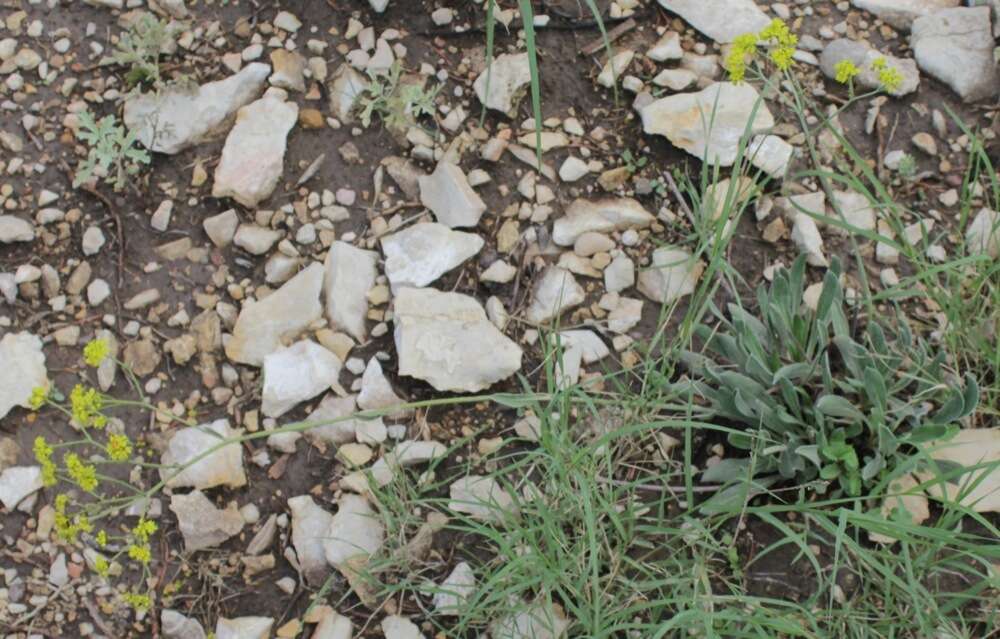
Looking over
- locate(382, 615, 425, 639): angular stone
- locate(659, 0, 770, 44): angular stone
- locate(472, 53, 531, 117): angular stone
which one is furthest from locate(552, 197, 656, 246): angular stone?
locate(382, 615, 425, 639): angular stone

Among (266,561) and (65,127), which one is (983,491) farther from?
(65,127)

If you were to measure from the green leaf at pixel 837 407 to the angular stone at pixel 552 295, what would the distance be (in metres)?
0.59

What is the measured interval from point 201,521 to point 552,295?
88 cm

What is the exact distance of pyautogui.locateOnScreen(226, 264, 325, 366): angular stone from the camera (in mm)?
2309

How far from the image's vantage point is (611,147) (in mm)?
2508

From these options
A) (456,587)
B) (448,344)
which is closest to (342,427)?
(448,344)

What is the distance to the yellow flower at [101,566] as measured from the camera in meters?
1.98

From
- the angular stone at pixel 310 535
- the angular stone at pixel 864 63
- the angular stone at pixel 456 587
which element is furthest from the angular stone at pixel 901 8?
the angular stone at pixel 310 535

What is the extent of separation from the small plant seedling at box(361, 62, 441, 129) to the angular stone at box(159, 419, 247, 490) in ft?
2.65

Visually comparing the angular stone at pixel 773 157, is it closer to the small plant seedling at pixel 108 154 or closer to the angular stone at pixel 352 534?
the angular stone at pixel 352 534

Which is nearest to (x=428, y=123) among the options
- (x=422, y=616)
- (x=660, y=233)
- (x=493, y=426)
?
(x=660, y=233)

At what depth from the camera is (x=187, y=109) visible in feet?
8.21

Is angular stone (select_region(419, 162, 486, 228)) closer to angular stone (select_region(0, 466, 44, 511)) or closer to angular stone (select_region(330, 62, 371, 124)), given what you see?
angular stone (select_region(330, 62, 371, 124))

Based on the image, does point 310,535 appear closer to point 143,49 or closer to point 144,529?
point 144,529
